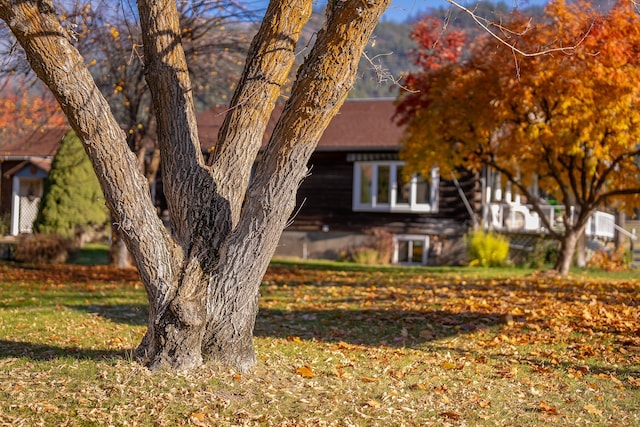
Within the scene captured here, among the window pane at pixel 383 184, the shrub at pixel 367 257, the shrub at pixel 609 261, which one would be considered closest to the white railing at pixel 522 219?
the shrub at pixel 609 261

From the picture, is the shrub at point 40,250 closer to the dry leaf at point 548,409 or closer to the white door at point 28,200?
the white door at point 28,200

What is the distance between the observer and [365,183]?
27156mm

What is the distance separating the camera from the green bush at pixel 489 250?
75.2ft

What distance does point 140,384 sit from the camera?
6.43m

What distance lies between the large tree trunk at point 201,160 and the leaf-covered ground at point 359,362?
0.52 meters

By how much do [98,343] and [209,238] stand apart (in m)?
2.69

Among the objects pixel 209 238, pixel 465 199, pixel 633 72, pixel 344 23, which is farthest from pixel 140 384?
pixel 465 199

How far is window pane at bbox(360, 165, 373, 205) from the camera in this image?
2698cm

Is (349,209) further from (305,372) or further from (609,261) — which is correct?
(305,372)

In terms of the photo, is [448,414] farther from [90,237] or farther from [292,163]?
[90,237]

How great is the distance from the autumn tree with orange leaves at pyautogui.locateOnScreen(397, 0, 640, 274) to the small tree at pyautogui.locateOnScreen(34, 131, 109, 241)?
12.4 m

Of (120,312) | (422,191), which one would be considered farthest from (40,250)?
(422,191)

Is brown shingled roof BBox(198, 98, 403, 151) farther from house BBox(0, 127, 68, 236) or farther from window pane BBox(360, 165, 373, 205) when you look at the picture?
house BBox(0, 127, 68, 236)

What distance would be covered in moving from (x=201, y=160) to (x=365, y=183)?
20182 millimetres
